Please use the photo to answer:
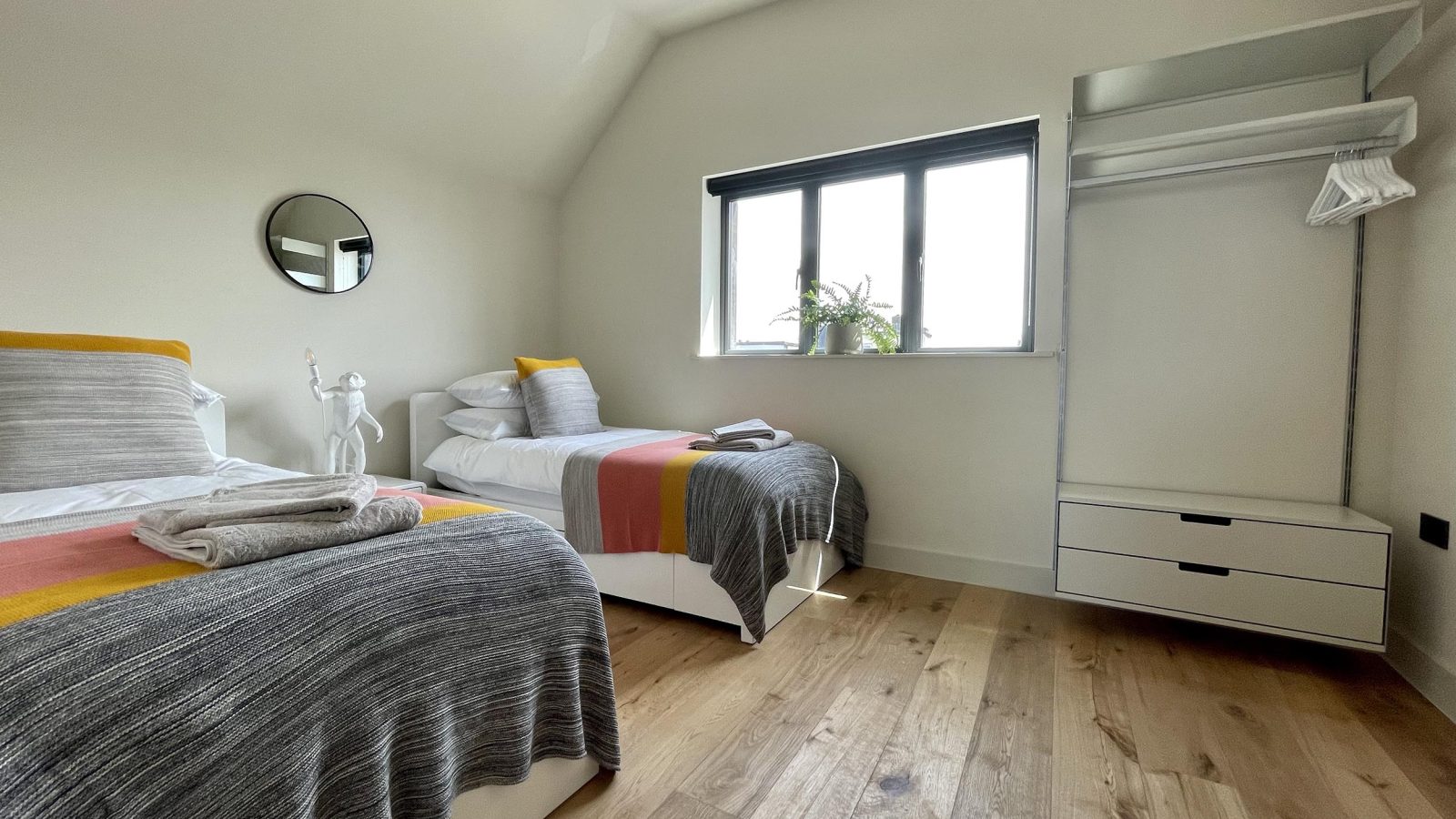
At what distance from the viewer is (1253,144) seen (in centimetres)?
217

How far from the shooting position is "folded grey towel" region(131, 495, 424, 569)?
38.4 inches

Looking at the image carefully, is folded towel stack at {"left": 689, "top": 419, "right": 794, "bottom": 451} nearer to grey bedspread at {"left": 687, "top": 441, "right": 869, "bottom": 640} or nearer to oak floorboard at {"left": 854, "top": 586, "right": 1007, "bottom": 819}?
grey bedspread at {"left": 687, "top": 441, "right": 869, "bottom": 640}

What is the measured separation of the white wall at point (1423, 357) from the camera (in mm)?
1746

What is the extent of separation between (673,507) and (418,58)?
230 centimetres

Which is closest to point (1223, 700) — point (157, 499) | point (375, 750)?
point (375, 750)

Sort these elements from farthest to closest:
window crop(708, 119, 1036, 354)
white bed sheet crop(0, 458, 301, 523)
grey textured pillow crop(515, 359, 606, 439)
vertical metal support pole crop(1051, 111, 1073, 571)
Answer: grey textured pillow crop(515, 359, 606, 439), window crop(708, 119, 1036, 354), vertical metal support pole crop(1051, 111, 1073, 571), white bed sheet crop(0, 458, 301, 523)

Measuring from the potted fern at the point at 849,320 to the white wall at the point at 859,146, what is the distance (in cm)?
13

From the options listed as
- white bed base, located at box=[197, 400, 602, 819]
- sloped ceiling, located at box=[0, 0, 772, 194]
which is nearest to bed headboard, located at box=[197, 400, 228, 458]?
sloped ceiling, located at box=[0, 0, 772, 194]

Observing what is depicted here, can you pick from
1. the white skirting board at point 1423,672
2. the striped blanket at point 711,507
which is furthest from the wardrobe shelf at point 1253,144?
the striped blanket at point 711,507

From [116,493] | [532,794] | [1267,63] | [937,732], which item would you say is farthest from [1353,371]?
[116,493]

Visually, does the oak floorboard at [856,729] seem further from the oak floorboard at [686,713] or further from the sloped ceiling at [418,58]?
the sloped ceiling at [418,58]

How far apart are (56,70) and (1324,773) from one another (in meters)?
4.05

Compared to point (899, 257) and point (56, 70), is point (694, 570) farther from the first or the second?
point (56, 70)

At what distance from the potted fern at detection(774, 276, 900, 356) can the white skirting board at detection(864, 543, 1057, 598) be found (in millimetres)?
939
